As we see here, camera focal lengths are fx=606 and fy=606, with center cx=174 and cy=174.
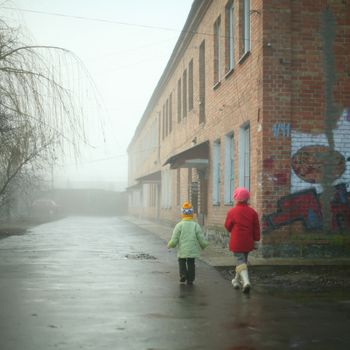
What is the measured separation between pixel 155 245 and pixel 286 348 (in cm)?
1350

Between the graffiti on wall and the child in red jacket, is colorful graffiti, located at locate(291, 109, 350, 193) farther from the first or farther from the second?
the child in red jacket

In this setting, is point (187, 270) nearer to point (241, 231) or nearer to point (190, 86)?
point (241, 231)

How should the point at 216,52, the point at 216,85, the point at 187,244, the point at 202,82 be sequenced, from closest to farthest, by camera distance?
the point at 187,244, the point at 216,85, the point at 216,52, the point at 202,82

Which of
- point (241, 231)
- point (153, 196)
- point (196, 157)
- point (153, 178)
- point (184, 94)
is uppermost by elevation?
point (184, 94)

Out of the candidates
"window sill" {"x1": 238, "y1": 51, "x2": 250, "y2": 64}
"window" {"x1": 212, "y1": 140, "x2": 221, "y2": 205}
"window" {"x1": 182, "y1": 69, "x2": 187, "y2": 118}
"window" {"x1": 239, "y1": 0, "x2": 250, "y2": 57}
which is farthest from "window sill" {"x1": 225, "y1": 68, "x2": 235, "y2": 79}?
"window" {"x1": 182, "y1": 69, "x2": 187, "y2": 118}

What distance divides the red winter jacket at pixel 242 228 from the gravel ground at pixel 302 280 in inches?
28.2

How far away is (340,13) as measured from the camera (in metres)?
14.1

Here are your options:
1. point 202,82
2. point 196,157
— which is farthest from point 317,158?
point 202,82

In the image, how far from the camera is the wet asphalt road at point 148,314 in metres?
5.73

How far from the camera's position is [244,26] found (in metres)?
16.0

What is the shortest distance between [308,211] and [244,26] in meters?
5.46

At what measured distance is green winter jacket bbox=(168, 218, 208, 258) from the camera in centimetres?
997

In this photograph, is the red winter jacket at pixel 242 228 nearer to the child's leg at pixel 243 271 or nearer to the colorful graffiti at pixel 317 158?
the child's leg at pixel 243 271

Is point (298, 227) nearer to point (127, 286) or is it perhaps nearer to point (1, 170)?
point (127, 286)
